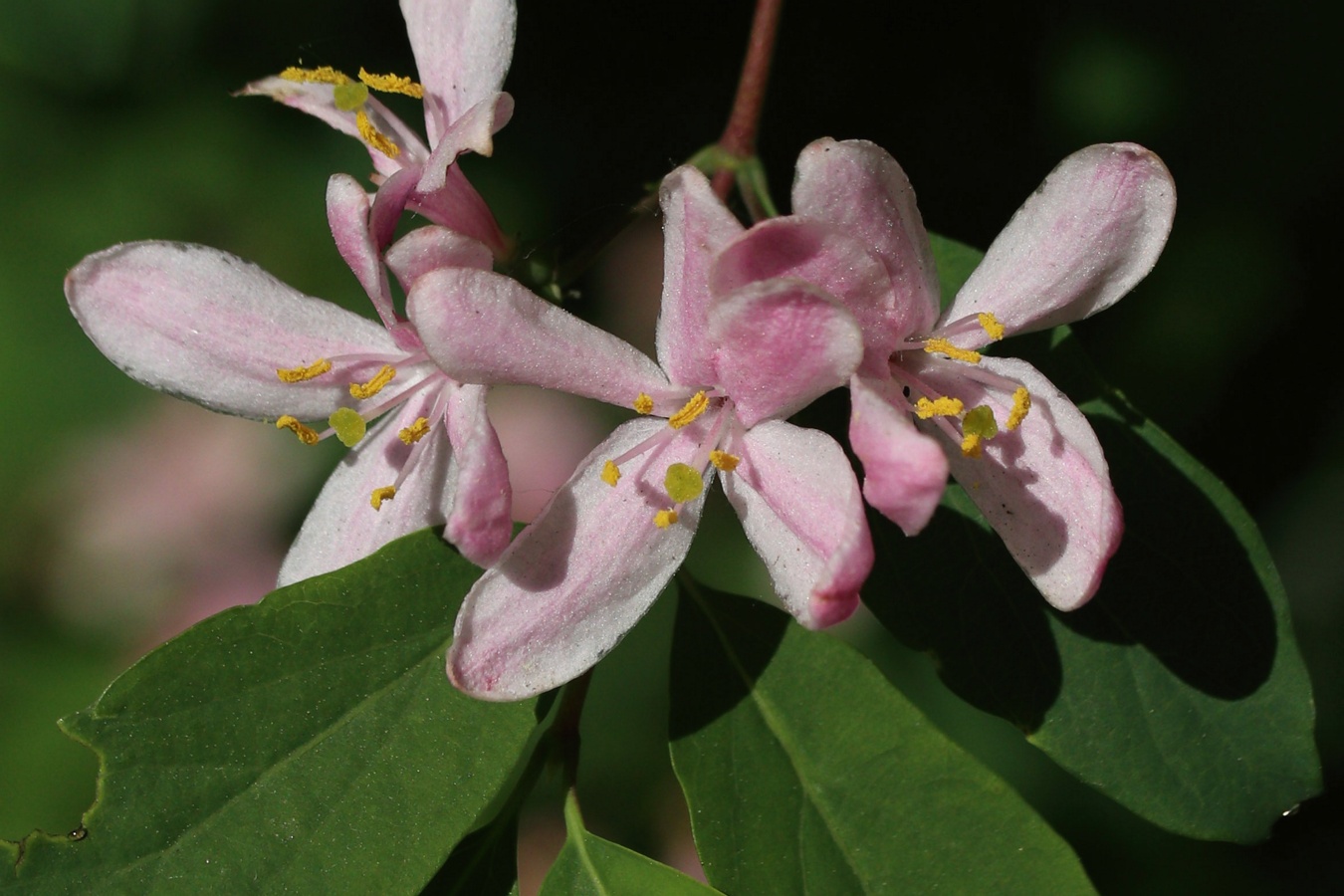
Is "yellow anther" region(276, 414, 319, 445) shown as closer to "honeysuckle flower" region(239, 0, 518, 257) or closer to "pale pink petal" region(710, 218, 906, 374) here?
"honeysuckle flower" region(239, 0, 518, 257)

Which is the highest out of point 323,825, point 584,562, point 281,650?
point 584,562

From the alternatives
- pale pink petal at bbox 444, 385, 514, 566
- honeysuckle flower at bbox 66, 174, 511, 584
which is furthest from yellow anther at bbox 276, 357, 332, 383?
pale pink petal at bbox 444, 385, 514, 566

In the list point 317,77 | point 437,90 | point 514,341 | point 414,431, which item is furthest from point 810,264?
point 317,77

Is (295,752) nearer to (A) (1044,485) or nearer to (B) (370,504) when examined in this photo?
(B) (370,504)

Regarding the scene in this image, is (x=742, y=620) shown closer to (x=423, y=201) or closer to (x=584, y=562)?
(x=584, y=562)

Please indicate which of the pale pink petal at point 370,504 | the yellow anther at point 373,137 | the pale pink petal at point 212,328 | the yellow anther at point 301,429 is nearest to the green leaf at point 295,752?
the pale pink petal at point 370,504

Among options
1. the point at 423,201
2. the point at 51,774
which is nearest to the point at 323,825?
the point at 423,201
